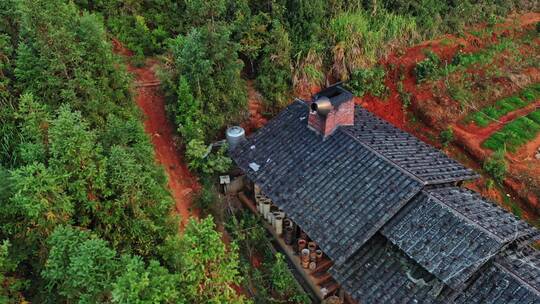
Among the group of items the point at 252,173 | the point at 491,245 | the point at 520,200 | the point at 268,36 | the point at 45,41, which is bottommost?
the point at 520,200

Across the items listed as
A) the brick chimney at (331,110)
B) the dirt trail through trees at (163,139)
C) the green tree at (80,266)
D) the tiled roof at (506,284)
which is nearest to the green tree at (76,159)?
the green tree at (80,266)

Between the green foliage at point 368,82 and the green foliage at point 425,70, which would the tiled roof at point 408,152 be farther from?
the green foliage at point 425,70

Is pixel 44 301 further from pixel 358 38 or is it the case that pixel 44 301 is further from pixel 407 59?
pixel 407 59

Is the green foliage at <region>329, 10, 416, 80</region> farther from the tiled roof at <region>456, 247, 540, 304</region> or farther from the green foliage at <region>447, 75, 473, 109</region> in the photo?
the tiled roof at <region>456, 247, 540, 304</region>

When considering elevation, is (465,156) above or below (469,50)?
below

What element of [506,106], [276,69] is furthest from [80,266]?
[506,106]

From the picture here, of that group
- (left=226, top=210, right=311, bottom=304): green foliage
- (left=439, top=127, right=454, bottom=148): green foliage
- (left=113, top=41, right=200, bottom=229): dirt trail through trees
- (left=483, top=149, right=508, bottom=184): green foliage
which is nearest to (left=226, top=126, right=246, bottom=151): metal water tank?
(left=113, top=41, right=200, bottom=229): dirt trail through trees

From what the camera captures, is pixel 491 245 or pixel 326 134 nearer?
pixel 491 245

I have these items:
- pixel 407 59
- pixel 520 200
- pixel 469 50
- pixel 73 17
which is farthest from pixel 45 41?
pixel 469 50
